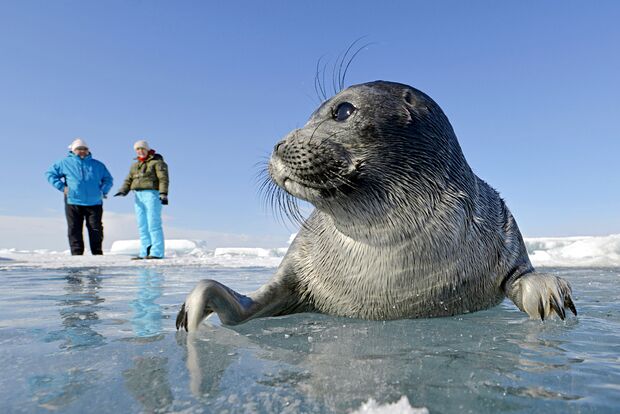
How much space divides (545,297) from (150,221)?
29.6 ft

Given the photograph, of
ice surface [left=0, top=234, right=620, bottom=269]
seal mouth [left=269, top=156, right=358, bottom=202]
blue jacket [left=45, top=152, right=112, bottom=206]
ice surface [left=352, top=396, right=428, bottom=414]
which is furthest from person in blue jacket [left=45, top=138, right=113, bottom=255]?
Result: ice surface [left=352, top=396, right=428, bottom=414]

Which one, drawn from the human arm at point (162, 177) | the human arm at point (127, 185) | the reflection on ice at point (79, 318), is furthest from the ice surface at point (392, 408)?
the human arm at point (127, 185)

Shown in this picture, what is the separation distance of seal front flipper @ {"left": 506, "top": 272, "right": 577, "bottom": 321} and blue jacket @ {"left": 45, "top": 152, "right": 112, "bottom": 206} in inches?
398

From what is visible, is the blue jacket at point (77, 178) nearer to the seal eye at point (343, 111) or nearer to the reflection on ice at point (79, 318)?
the reflection on ice at point (79, 318)

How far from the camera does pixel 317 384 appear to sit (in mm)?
1279

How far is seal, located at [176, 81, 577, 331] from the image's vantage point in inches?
95.7

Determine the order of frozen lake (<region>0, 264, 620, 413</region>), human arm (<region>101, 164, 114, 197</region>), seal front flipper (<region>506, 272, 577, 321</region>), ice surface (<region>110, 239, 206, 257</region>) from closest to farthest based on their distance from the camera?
frozen lake (<region>0, 264, 620, 413</region>) < seal front flipper (<region>506, 272, 577, 321</region>) < human arm (<region>101, 164, 114, 197</region>) < ice surface (<region>110, 239, 206, 257</region>)

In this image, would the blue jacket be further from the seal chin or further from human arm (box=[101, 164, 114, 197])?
the seal chin

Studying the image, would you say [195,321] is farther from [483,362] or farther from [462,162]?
[462,162]

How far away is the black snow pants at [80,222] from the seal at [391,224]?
362 inches

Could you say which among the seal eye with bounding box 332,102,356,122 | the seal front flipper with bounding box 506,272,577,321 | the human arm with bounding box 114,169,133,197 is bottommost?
the seal front flipper with bounding box 506,272,577,321

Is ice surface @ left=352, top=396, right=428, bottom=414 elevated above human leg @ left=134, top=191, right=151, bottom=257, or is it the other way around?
human leg @ left=134, top=191, right=151, bottom=257

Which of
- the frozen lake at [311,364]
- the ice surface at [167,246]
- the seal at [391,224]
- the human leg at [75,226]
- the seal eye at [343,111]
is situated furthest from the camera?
the ice surface at [167,246]

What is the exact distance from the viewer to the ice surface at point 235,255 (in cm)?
849
